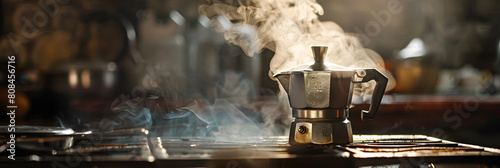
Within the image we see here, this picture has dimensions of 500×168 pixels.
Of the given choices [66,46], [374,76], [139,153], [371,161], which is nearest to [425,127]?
[374,76]

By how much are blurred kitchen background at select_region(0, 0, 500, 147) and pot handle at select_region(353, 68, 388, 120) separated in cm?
147

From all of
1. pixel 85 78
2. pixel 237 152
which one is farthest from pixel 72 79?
pixel 237 152

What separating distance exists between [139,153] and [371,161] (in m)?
0.43

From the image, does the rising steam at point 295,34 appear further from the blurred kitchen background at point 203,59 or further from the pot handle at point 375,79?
the blurred kitchen background at point 203,59

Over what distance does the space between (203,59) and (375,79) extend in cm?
261

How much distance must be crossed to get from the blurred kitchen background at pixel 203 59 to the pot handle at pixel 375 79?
147 cm

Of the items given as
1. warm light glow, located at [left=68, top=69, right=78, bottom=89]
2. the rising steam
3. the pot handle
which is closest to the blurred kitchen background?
warm light glow, located at [left=68, top=69, right=78, bottom=89]

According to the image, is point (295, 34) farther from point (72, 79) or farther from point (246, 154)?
point (72, 79)

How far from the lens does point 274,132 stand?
5.10 feet

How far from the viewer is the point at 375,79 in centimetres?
115

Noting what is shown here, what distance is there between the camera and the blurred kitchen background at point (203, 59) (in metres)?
2.96

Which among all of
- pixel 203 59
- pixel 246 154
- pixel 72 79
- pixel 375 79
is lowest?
pixel 246 154

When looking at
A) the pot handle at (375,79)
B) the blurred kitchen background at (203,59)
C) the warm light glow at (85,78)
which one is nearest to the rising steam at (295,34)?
the pot handle at (375,79)

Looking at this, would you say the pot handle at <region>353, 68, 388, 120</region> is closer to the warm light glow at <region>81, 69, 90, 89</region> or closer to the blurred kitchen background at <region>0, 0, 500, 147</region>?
the blurred kitchen background at <region>0, 0, 500, 147</region>
